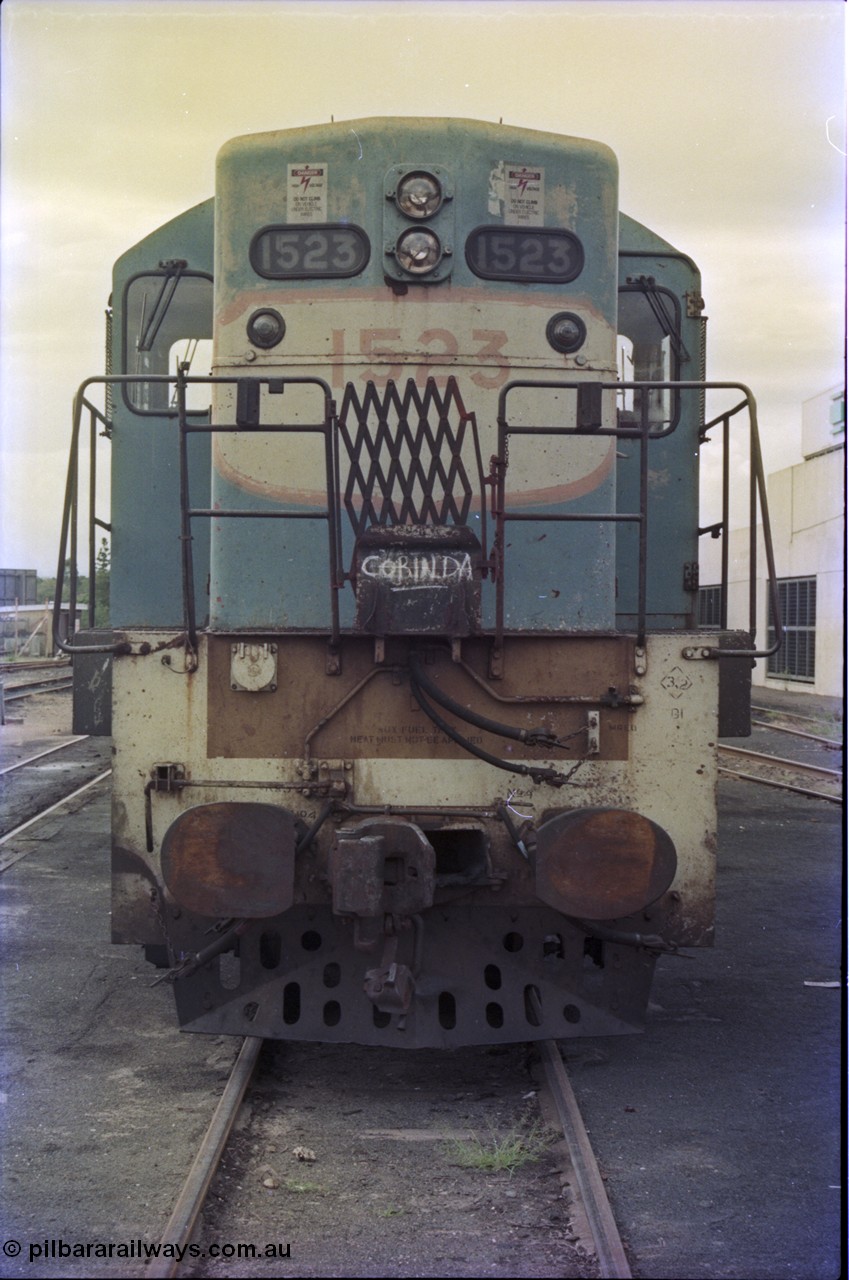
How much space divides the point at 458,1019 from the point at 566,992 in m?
0.40

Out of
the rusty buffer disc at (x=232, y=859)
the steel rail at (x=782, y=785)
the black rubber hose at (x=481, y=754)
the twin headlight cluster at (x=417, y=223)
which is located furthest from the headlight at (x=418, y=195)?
the steel rail at (x=782, y=785)

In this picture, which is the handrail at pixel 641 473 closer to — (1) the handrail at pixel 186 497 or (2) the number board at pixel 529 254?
(1) the handrail at pixel 186 497

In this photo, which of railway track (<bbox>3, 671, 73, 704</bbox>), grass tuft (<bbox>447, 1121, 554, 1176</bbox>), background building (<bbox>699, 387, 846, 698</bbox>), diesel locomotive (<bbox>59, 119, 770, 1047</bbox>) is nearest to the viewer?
grass tuft (<bbox>447, 1121, 554, 1176</bbox>)

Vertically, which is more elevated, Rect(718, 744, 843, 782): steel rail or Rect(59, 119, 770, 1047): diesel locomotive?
Rect(59, 119, 770, 1047): diesel locomotive

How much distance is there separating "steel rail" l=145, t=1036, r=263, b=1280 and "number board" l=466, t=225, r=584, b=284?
3159 mm

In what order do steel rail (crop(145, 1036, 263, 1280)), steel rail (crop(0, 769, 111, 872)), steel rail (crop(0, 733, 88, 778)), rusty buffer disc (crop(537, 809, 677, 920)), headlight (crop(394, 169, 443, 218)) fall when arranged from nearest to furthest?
steel rail (crop(145, 1036, 263, 1280)) → rusty buffer disc (crop(537, 809, 677, 920)) → headlight (crop(394, 169, 443, 218)) → steel rail (crop(0, 769, 111, 872)) → steel rail (crop(0, 733, 88, 778))

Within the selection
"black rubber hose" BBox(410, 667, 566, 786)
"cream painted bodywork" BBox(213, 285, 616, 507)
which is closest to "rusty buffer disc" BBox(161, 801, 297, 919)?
"black rubber hose" BBox(410, 667, 566, 786)

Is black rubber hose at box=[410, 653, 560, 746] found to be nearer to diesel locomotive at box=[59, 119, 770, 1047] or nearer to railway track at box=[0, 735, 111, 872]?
diesel locomotive at box=[59, 119, 770, 1047]

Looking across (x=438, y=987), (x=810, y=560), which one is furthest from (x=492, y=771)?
(x=810, y=560)

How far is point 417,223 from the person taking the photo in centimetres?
480

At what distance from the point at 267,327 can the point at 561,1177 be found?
10.7 feet

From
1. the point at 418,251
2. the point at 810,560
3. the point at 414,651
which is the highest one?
the point at 418,251

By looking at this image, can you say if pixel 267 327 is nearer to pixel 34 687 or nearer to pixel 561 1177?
pixel 561 1177

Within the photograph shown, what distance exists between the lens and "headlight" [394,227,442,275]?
4789 millimetres
